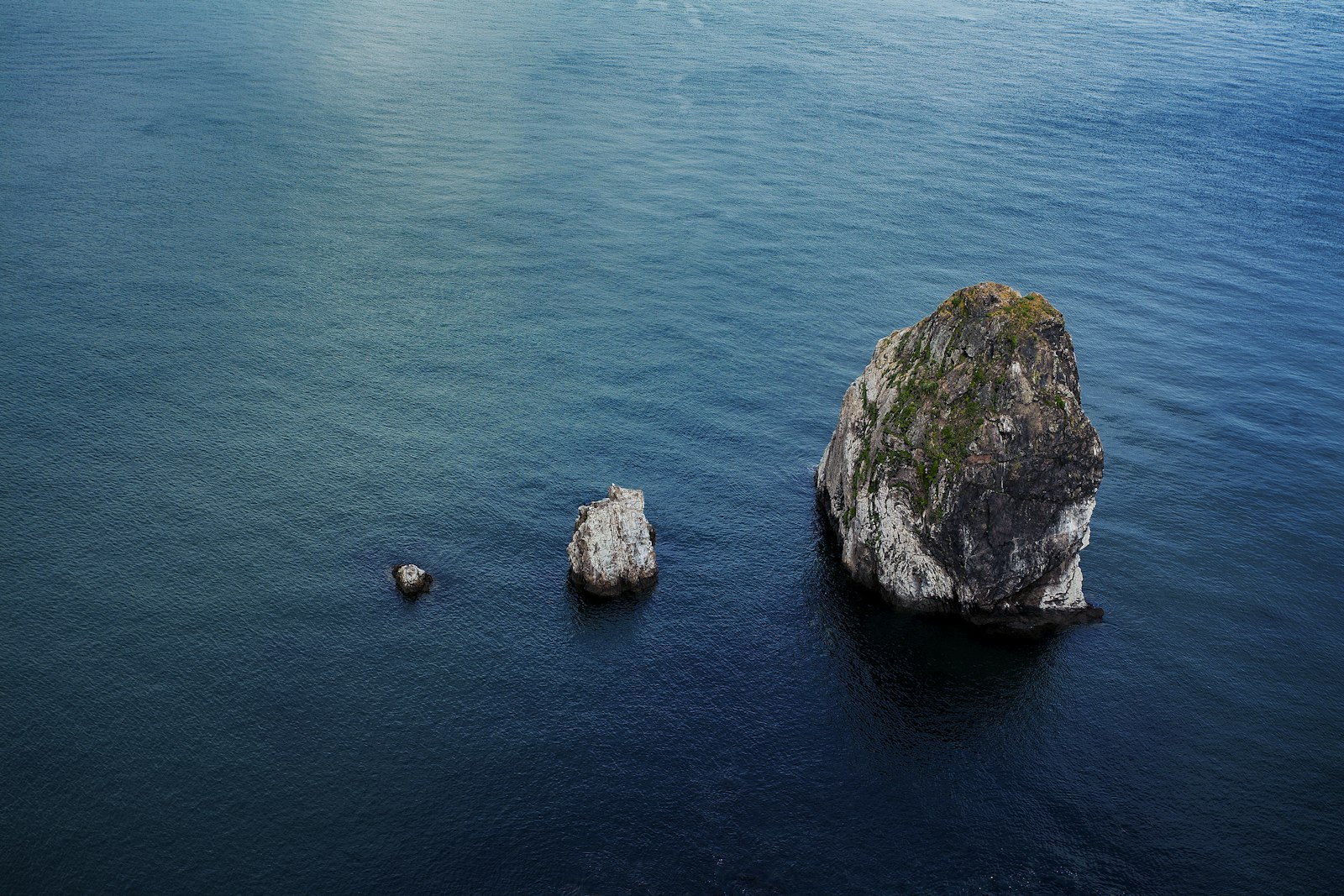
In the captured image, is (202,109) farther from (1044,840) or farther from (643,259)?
(1044,840)

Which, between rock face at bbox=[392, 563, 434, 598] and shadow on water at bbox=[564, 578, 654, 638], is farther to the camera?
rock face at bbox=[392, 563, 434, 598]

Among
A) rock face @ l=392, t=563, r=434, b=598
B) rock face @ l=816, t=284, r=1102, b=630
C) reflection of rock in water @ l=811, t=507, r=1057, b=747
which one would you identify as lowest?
rock face @ l=392, t=563, r=434, b=598

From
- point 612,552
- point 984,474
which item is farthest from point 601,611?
point 984,474

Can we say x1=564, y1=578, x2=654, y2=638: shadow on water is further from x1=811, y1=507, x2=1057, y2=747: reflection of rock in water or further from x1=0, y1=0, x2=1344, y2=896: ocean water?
x1=811, y1=507, x2=1057, y2=747: reflection of rock in water

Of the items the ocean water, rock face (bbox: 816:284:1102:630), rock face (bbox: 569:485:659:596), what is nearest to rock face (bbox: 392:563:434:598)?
the ocean water

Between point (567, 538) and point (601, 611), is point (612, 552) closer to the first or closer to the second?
point (601, 611)

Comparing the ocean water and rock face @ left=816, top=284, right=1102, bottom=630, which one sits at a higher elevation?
rock face @ left=816, top=284, right=1102, bottom=630
